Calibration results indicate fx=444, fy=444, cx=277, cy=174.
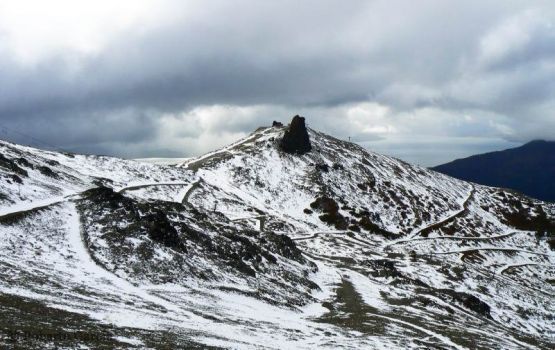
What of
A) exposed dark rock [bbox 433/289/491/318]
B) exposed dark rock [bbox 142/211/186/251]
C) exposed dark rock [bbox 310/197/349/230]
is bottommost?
exposed dark rock [bbox 433/289/491/318]

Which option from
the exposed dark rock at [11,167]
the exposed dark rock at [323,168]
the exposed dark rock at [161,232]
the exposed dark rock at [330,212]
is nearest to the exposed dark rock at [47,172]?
the exposed dark rock at [11,167]

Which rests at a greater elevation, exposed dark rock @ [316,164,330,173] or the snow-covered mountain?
exposed dark rock @ [316,164,330,173]

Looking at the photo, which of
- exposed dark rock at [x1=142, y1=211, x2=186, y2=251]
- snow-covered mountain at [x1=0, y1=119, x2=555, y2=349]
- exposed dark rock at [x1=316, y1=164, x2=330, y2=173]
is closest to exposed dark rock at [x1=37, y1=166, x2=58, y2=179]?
snow-covered mountain at [x1=0, y1=119, x2=555, y2=349]

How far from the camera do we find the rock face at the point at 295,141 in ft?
577

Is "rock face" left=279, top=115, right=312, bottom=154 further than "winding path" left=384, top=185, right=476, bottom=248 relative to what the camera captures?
Yes

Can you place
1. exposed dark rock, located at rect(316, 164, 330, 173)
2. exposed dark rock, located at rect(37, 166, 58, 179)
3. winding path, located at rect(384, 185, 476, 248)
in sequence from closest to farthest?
exposed dark rock, located at rect(37, 166, 58, 179)
winding path, located at rect(384, 185, 476, 248)
exposed dark rock, located at rect(316, 164, 330, 173)

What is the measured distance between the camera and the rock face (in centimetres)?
17600

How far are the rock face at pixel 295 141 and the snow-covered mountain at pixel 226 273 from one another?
37201mm

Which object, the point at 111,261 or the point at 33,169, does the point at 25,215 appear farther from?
the point at 33,169

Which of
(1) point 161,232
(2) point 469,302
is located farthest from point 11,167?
(2) point 469,302

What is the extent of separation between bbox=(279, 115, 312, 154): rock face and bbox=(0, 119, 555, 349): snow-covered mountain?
37.2m

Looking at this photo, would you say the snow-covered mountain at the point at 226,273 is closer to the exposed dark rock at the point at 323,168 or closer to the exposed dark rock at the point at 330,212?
the exposed dark rock at the point at 330,212

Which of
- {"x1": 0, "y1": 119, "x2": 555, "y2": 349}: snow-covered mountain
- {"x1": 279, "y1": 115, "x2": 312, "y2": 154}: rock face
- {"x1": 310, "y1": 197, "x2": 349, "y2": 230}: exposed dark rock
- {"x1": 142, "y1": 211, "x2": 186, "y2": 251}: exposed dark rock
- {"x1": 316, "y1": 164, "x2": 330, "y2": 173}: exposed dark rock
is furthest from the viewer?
{"x1": 279, "y1": 115, "x2": 312, "y2": 154}: rock face

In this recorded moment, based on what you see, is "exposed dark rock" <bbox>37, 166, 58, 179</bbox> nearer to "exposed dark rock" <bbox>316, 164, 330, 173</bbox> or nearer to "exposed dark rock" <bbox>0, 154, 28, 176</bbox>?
"exposed dark rock" <bbox>0, 154, 28, 176</bbox>
